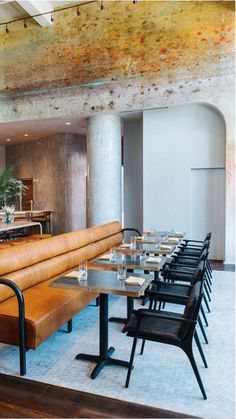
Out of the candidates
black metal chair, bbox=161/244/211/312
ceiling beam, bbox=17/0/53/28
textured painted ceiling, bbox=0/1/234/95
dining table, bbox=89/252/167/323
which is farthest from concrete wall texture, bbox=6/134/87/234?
dining table, bbox=89/252/167/323

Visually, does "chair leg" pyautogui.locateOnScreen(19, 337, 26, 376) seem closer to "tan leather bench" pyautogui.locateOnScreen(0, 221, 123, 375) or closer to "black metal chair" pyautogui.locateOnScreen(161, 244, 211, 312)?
"tan leather bench" pyautogui.locateOnScreen(0, 221, 123, 375)

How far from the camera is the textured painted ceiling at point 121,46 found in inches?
274

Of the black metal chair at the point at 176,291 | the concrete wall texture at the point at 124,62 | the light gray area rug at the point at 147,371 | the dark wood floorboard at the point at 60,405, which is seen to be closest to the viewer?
the dark wood floorboard at the point at 60,405

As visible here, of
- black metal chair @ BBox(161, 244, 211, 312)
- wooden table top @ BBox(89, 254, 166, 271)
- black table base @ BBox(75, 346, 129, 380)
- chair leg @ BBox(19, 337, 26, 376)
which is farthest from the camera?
black metal chair @ BBox(161, 244, 211, 312)

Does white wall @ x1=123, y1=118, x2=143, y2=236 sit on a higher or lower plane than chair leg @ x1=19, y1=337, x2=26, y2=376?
higher

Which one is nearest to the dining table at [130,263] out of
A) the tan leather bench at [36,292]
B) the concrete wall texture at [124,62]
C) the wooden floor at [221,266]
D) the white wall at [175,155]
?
the tan leather bench at [36,292]

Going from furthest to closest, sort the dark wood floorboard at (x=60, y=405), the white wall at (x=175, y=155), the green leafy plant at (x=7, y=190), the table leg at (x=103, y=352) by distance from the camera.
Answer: the green leafy plant at (x=7, y=190), the white wall at (x=175, y=155), the table leg at (x=103, y=352), the dark wood floorboard at (x=60, y=405)

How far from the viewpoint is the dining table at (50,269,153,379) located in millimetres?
2531

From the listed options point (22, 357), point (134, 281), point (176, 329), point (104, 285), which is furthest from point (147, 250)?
point (22, 357)

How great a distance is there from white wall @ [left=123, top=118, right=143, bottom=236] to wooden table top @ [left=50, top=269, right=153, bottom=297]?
6372mm

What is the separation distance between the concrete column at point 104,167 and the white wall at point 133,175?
85cm

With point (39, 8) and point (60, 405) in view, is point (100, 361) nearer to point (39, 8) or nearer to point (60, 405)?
point (60, 405)

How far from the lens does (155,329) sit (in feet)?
7.99

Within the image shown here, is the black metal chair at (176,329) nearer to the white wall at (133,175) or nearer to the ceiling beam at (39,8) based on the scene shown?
the white wall at (133,175)
